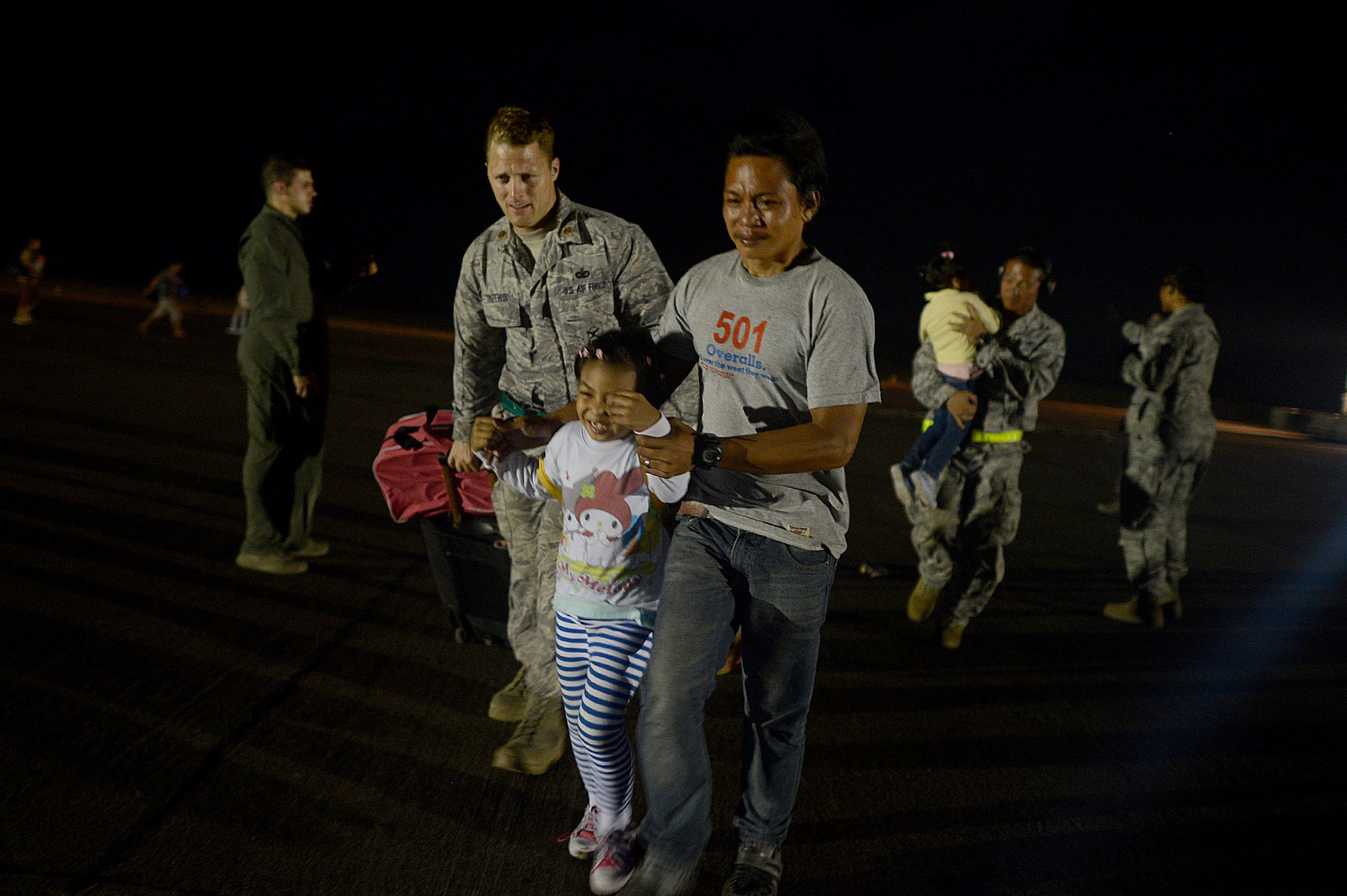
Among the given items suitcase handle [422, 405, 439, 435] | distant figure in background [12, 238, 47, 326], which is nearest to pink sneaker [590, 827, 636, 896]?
suitcase handle [422, 405, 439, 435]

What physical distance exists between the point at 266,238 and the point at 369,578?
1902 mm

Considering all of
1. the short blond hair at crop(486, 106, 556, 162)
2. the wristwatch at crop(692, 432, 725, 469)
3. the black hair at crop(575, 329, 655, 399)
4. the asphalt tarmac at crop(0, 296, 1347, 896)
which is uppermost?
the short blond hair at crop(486, 106, 556, 162)

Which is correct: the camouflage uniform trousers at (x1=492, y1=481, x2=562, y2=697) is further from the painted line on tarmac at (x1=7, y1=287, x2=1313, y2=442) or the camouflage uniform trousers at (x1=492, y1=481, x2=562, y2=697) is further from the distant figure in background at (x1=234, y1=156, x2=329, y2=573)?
the painted line on tarmac at (x1=7, y1=287, x2=1313, y2=442)

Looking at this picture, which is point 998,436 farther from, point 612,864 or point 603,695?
point 612,864

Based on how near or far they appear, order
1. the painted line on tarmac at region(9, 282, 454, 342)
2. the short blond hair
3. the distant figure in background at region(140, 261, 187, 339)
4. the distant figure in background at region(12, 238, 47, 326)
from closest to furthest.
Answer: the short blond hair
the distant figure in background at region(12, 238, 47, 326)
the distant figure in background at region(140, 261, 187, 339)
the painted line on tarmac at region(9, 282, 454, 342)

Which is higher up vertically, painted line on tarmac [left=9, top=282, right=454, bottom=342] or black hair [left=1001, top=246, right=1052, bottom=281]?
black hair [left=1001, top=246, right=1052, bottom=281]

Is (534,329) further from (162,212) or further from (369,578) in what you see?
(162,212)

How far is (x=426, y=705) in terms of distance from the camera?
3.31 m

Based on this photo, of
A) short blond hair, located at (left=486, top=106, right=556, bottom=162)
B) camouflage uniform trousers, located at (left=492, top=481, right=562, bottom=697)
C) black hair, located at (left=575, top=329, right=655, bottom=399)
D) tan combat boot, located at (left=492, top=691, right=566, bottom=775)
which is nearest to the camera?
black hair, located at (left=575, top=329, right=655, bottom=399)

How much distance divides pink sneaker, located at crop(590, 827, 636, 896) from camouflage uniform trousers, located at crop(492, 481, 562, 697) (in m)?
0.70

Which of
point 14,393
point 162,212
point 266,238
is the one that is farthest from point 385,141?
point 266,238

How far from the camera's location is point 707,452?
1.97 meters

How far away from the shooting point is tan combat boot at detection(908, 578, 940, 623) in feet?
14.9

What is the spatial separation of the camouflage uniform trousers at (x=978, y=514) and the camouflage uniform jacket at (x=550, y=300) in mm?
2179
